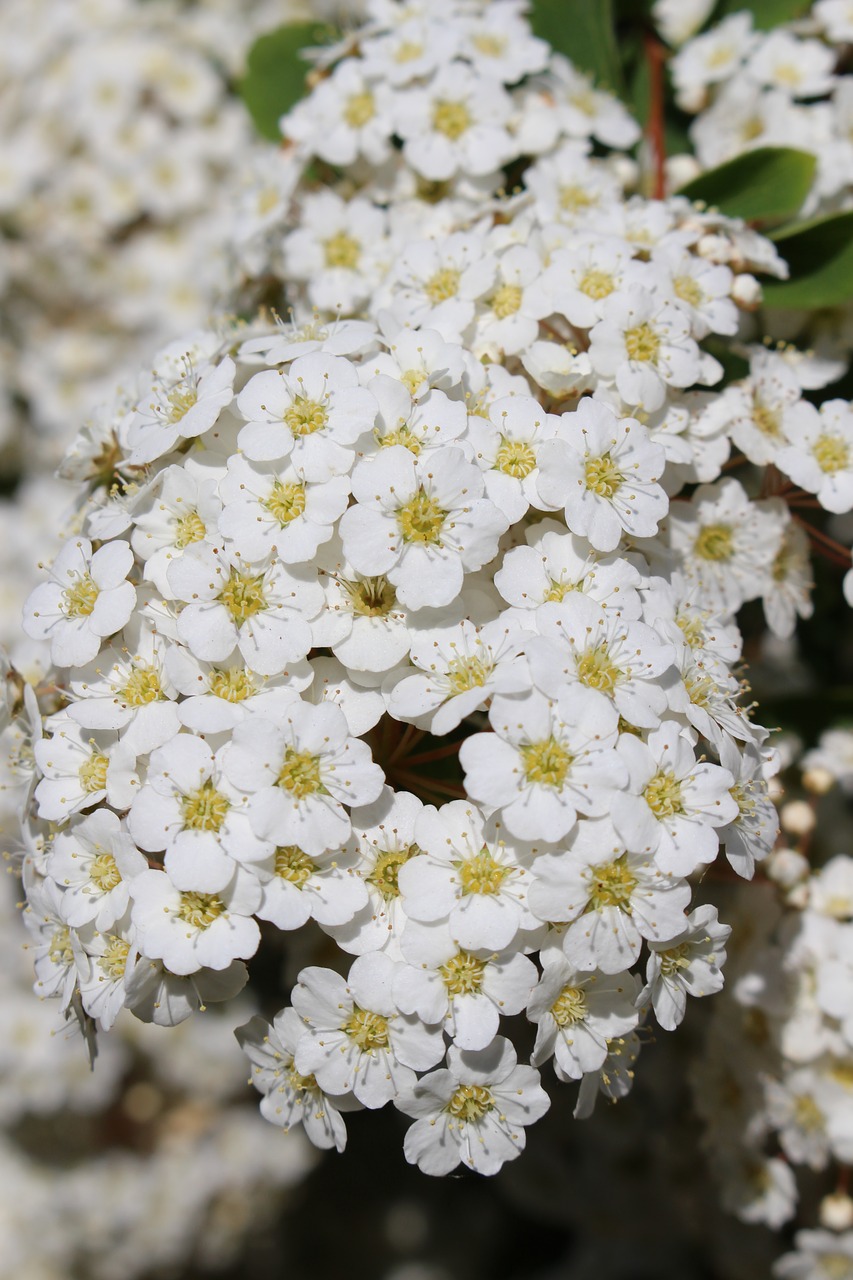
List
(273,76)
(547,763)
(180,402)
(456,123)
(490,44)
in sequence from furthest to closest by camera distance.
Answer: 1. (273,76)
2. (490,44)
3. (456,123)
4. (180,402)
5. (547,763)

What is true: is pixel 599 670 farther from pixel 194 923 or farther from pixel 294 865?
pixel 194 923

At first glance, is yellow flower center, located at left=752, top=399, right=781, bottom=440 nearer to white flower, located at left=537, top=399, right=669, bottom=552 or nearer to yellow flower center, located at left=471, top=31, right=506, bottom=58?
Answer: white flower, located at left=537, top=399, right=669, bottom=552

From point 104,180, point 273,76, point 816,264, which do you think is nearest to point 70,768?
point 816,264

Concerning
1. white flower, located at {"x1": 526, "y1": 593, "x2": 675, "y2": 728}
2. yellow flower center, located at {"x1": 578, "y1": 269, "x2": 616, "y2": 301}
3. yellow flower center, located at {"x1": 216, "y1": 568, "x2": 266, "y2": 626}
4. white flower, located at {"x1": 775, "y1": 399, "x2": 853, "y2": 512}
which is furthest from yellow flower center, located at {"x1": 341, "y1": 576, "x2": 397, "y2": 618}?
white flower, located at {"x1": 775, "y1": 399, "x2": 853, "y2": 512}

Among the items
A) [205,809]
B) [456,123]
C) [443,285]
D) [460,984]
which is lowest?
[460,984]

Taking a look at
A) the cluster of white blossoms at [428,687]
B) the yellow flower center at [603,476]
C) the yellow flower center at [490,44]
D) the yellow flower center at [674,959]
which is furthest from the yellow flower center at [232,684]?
the yellow flower center at [490,44]

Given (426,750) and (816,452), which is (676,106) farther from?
(426,750)

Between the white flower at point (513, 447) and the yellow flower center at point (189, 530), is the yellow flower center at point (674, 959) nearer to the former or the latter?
the white flower at point (513, 447)
